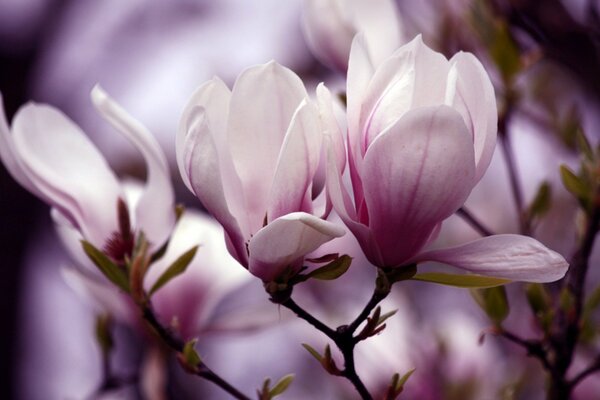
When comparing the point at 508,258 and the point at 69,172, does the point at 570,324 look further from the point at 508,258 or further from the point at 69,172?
the point at 69,172

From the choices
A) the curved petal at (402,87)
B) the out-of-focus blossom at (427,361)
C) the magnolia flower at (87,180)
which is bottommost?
the out-of-focus blossom at (427,361)

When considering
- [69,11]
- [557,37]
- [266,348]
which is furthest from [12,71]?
[557,37]

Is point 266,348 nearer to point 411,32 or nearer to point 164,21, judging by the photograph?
point 411,32

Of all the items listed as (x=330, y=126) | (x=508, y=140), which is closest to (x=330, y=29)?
(x=508, y=140)

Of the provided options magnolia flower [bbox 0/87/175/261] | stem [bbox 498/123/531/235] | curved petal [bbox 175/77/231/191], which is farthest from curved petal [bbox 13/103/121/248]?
stem [bbox 498/123/531/235]

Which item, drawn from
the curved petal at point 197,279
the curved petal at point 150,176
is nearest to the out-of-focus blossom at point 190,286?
the curved petal at point 197,279

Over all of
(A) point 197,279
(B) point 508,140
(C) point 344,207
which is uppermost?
(C) point 344,207

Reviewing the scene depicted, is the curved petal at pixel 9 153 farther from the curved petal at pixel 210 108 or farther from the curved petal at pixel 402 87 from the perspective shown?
the curved petal at pixel 402 87
